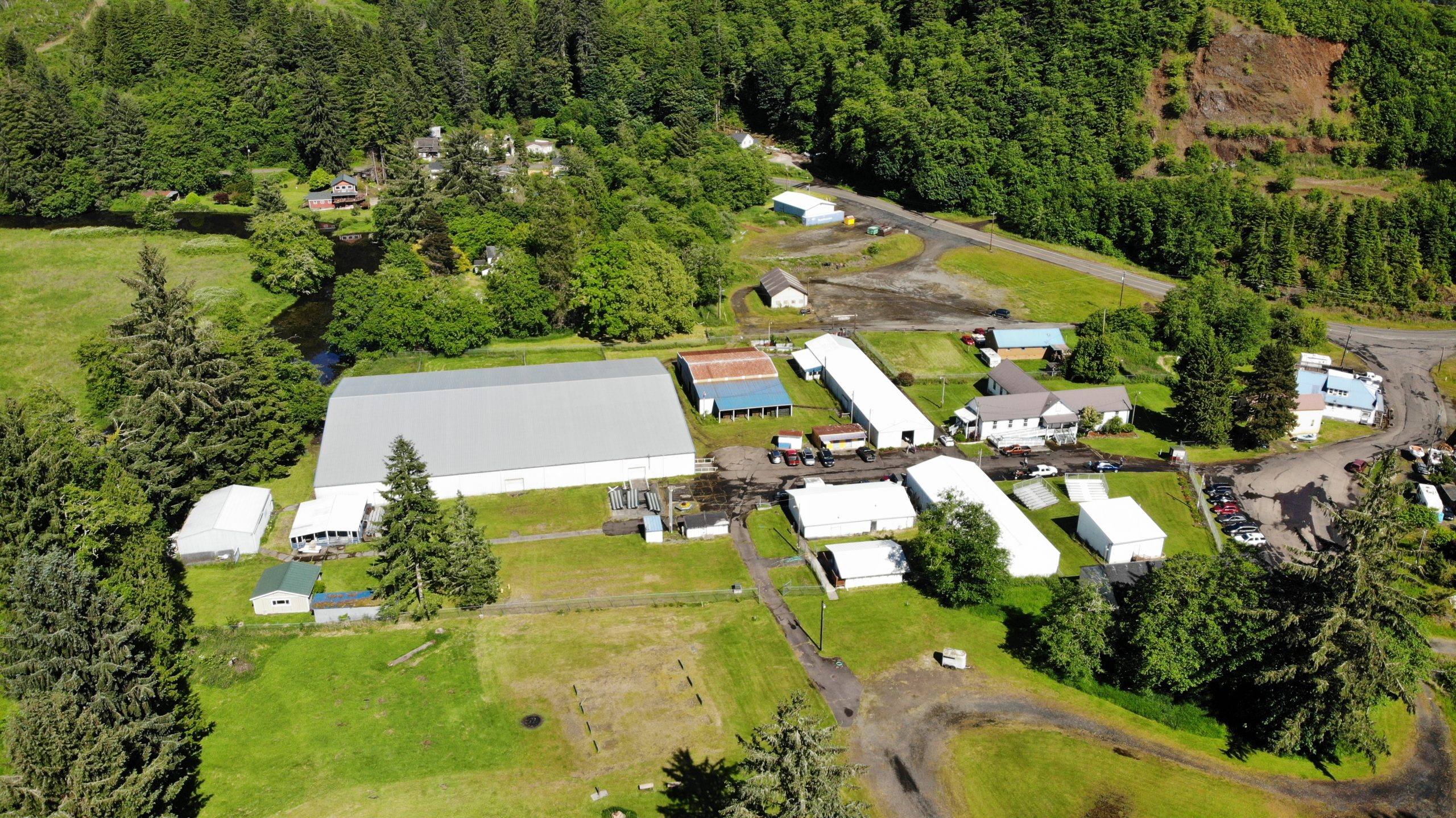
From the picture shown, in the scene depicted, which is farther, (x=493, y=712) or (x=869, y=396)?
(x=869, y=396)

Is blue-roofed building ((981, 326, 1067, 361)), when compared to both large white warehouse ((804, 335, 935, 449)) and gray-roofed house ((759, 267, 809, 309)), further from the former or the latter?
gray-roofed house ((759, 267, 809, 309))

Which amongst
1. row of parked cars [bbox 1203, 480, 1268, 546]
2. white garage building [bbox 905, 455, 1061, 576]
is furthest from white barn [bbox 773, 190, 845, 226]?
row of parked cars [bbox 1203, 480, 1268, 546]

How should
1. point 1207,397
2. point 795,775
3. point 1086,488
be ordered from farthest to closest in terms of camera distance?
point 1207,397 → point 1086,488 → point 795,775

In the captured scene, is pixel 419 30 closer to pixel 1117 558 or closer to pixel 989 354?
pixel 989 354

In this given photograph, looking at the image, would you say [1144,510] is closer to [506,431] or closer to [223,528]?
[506,431]

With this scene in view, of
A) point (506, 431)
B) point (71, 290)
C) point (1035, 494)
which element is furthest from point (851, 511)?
point (71, 290)

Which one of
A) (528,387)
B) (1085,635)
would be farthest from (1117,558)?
(528,387)
